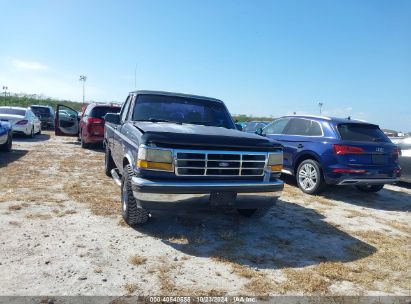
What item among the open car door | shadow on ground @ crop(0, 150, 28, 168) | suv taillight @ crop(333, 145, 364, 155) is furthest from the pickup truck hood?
the open car door

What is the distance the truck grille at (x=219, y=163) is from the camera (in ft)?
14.1

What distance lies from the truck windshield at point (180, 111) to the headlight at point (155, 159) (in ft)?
4.83

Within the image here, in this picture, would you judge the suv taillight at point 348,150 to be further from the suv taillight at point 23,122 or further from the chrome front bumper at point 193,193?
the suv taillight at point 23,122

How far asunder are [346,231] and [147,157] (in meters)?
3.26

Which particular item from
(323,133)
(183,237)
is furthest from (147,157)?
(323,133)

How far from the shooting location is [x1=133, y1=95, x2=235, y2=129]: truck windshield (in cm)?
574

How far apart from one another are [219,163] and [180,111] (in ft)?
5.63

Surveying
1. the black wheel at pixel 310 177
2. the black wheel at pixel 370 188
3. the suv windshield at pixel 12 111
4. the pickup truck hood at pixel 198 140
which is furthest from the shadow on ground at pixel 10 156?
the black wheel at pixel 370 188

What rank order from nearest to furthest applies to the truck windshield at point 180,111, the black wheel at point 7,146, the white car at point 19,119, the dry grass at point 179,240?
the dry grass at point 179,240, the truck windshield at point 180,111, the black wheel at point 7,146, the white car at point 19,119

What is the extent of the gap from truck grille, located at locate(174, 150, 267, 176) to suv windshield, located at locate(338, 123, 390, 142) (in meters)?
3.49

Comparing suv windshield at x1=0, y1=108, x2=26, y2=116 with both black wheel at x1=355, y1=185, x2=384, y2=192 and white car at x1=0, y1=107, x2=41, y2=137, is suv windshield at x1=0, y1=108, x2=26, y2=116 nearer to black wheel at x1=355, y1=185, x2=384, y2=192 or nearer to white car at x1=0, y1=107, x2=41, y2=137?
white car at x1=0, y1=107, x2=41, y2=137

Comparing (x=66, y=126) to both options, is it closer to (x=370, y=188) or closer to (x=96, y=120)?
(x=96, y=120)

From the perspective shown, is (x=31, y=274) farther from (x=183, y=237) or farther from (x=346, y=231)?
(x=346, y=231)

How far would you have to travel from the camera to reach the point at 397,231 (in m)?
5.65
